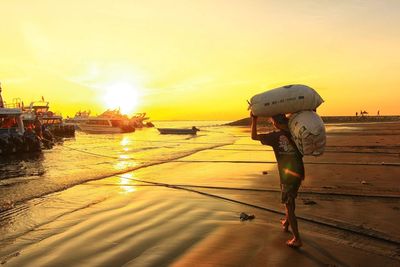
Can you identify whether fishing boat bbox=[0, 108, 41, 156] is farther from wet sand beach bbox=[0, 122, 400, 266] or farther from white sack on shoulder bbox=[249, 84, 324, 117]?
white sack on shoulder bbox=[249, 84, 324, 117]

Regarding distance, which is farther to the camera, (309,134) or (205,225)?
(205,225)

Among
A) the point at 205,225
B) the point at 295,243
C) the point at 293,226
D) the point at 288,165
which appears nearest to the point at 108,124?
the point at 205,225

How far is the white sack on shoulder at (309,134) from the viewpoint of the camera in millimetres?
5348

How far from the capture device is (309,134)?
210 inches

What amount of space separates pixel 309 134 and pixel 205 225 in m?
2.85

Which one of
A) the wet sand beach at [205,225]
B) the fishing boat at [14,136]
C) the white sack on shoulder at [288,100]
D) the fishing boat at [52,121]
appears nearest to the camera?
the wet sand beach at [205,225]

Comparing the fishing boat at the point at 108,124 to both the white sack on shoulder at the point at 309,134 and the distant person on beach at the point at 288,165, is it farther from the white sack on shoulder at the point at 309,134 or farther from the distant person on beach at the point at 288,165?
the white sack on shoulder at the point at 309,134

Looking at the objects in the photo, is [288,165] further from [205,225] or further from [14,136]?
[14,136]

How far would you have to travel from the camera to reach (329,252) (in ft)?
17.3

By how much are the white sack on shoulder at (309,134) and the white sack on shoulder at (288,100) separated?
184 millimetres

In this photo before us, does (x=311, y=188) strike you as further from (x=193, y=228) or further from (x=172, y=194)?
(x=193, y=228)

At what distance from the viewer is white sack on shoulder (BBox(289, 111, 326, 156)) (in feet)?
17.5

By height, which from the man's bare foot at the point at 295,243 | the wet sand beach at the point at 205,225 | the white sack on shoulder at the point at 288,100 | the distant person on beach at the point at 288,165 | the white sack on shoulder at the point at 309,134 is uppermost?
the white sack on shoulder at the point at 288,100

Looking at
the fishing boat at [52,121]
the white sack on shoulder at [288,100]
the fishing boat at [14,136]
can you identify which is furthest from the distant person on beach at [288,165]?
the fishing boat at [52,121]
